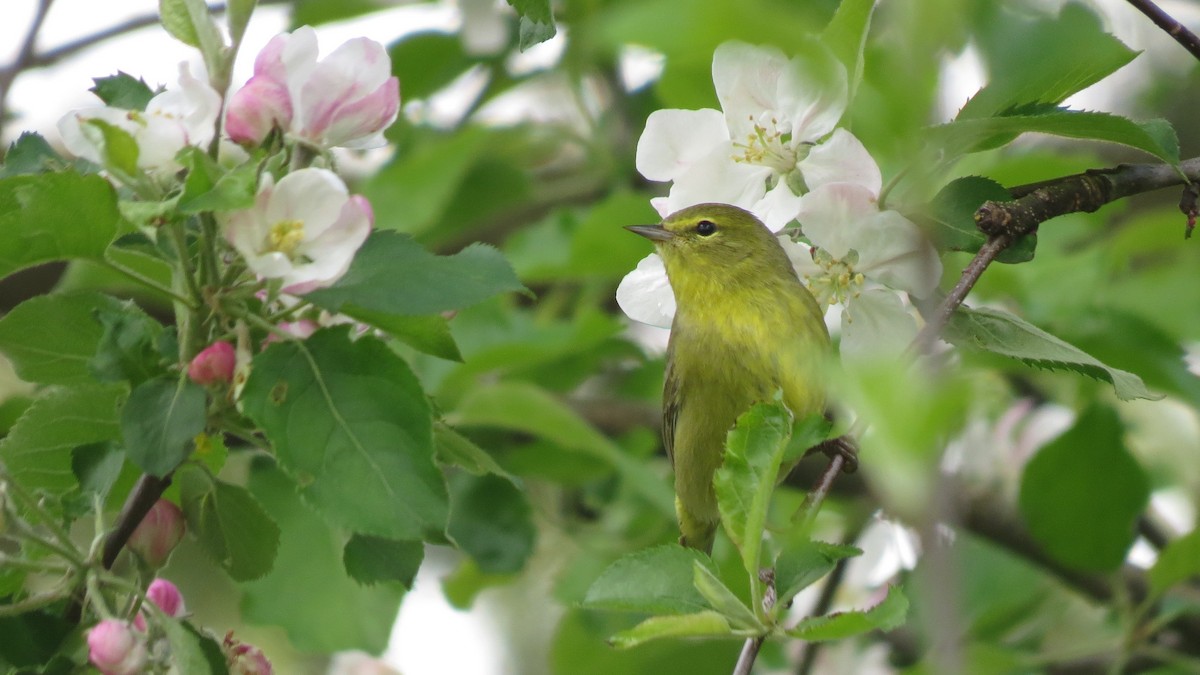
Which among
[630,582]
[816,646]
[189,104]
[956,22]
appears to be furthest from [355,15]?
[956,22]

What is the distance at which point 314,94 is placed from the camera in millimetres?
1663

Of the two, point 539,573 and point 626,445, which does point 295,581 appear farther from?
point 539,573

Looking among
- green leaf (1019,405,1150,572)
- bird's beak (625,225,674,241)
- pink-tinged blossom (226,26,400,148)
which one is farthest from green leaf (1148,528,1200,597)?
pink-tinged blossom (226,26,400,148)

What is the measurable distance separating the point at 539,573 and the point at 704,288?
2990 millimetres

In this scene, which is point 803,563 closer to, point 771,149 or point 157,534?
point 771,149

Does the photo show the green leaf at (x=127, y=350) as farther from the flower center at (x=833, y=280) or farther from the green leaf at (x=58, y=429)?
the flower center at (x=833, y=280)

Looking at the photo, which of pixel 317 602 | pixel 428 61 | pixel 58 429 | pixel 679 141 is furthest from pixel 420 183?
pixel 58 429

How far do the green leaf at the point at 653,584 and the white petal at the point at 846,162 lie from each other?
0.54m

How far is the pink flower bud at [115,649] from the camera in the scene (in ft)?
4.85

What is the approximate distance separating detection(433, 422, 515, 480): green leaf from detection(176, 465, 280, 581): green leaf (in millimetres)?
263

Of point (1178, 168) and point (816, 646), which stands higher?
point (1178, 168)

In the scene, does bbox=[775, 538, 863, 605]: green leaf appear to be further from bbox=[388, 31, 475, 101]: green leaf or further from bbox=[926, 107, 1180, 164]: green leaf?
bbox=[388, 31, 475, 101]: green leaf

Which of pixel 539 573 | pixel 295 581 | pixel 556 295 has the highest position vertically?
pixel 295 581

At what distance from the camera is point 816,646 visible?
3.53 metres
